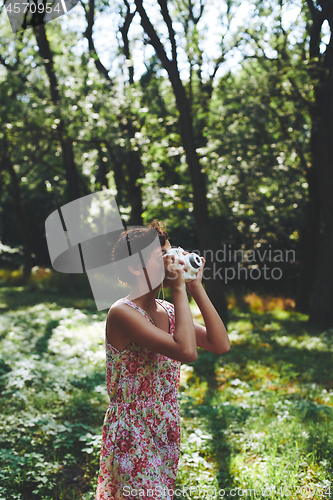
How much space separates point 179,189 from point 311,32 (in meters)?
4.34

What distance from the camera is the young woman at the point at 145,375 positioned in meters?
1.65

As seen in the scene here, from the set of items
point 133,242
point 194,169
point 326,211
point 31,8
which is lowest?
point 133,242

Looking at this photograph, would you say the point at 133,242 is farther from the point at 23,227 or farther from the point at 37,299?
the point at 23,227

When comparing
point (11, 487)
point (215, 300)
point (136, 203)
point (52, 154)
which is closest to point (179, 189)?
point (215, 300)

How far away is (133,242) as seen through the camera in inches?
68.6

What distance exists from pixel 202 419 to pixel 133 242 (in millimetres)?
2714

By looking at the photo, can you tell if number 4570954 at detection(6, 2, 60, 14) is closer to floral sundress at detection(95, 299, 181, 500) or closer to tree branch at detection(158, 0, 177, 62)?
tree branch at detection(158, 0, 177, 62)

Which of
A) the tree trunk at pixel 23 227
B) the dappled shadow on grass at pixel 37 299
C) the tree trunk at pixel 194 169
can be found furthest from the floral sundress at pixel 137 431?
the tree trunk at pixel 23 227

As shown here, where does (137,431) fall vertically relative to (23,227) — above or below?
below

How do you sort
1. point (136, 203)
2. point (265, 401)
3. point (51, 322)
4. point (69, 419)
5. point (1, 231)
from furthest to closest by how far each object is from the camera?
1. point (1, 231)
2. point (136, 203)
3. point (51, 322)
4. point (265, 401)
5. point (69, 419)

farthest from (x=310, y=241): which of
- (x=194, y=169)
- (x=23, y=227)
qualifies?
(x=23, y=227)

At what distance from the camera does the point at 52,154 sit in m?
15.5

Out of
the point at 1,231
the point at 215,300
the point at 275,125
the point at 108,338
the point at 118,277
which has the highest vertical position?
the point at 1,231

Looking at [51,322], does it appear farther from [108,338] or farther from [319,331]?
[108,338]
